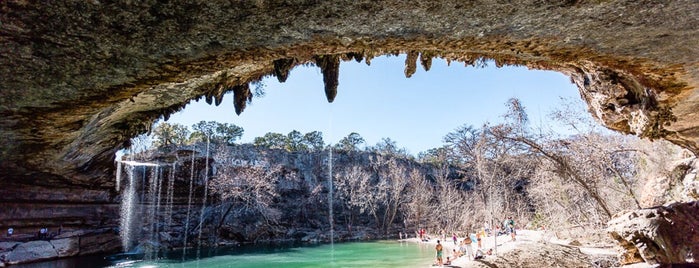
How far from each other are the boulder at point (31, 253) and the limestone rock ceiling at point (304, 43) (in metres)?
12.6

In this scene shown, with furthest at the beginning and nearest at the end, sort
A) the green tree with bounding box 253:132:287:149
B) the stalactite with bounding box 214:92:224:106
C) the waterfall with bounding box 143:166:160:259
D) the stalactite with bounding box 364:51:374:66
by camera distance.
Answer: the green tree with bounding box 253:132:287:149, the waterfall with bounding box 143:166:160:259, the stalactite with bounding box 214:92:224:106, the stalactite with bounding box 364:51:374:66

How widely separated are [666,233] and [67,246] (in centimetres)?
2073

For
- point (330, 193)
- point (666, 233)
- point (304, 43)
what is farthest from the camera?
point (330, 193)

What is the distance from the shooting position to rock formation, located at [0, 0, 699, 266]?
107 inches

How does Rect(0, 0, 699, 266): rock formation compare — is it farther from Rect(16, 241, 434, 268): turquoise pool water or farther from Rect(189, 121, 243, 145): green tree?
Rect(189, 121, 243, 145): green tree

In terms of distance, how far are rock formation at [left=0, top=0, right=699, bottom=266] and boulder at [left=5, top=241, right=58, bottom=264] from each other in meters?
12.1

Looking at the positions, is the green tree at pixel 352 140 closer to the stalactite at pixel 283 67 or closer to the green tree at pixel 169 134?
the green tree at pixel 169 134

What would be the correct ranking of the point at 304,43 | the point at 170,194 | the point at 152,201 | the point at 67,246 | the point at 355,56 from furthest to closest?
1. the point at 170,194
2. the point at 152,201
3. the point at 67,246
4. the point at 355,56
5. the point at 304,43

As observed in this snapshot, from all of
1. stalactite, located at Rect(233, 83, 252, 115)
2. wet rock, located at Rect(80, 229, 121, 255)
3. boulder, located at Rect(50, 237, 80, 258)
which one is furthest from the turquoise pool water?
stalactite, located at Rect(233, 83, 252, 115)

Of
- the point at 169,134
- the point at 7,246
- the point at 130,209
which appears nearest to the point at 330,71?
the point at 7,246

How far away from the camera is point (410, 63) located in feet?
13.9

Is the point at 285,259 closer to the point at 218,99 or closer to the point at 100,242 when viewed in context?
the point at 100,242

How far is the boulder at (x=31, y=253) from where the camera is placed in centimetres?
1389

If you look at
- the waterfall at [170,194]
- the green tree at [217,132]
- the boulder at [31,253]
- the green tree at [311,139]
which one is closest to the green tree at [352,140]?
the green tree at [311,139]
